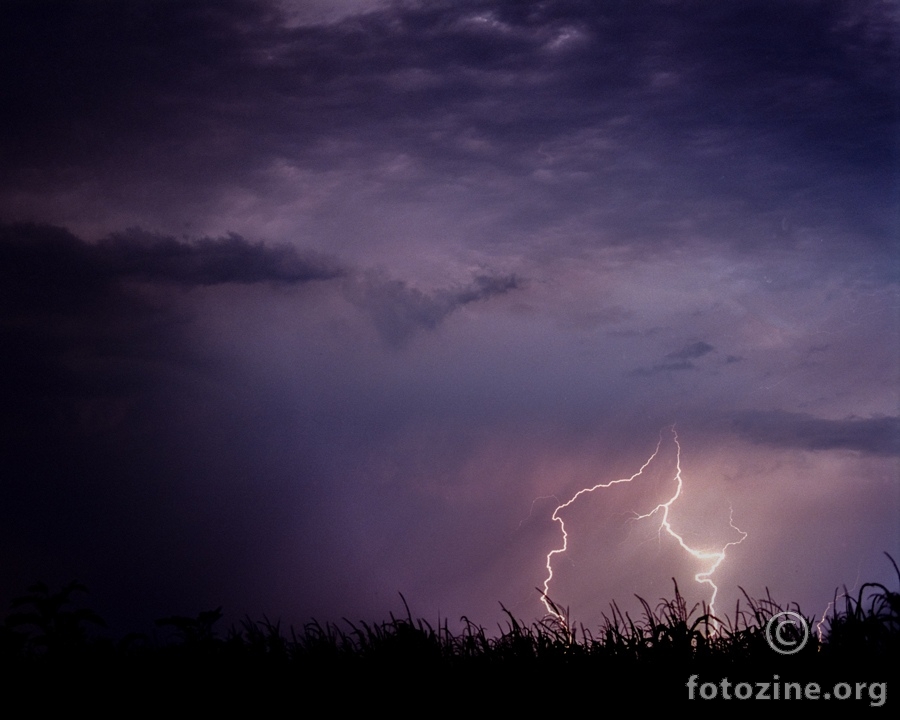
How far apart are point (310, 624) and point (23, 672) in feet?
8.13

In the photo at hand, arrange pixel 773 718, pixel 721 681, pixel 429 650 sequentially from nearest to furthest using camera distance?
pixel 773 718
pixel 721 681
pixel 429 650

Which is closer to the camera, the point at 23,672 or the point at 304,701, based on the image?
the point at 304,701

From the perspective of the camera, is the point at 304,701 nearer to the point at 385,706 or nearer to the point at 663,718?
the point at 385,706

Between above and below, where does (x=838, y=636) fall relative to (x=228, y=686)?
above

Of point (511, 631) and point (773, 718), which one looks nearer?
point (773, 718)

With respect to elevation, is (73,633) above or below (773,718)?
above

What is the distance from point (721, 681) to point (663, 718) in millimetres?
533

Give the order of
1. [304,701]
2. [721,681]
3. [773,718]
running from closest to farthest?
[773,718], [721,681], [304,701]

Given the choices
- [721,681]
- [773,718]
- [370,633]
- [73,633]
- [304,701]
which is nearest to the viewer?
[773,718]

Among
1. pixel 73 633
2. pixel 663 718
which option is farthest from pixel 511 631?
pixel 73 633

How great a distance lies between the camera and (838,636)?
5652mm

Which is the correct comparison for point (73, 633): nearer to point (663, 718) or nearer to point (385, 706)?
point (385, 706)

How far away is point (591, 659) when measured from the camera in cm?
604

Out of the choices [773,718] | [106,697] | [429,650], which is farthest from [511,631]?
[106,697]
